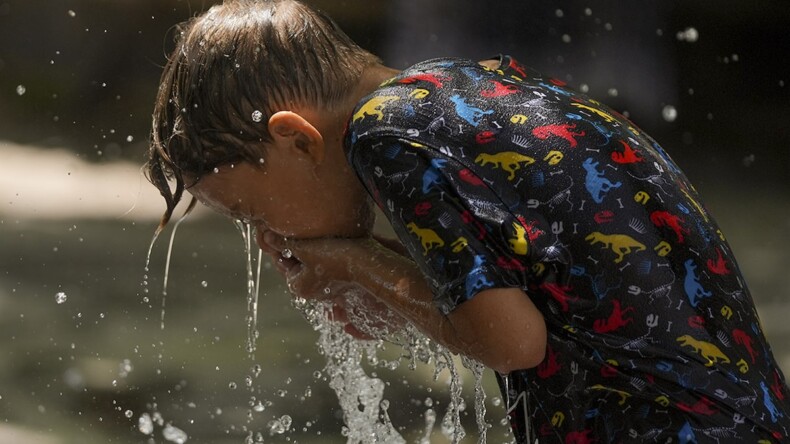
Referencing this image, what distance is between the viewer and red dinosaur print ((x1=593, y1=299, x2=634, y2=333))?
119 centimetres

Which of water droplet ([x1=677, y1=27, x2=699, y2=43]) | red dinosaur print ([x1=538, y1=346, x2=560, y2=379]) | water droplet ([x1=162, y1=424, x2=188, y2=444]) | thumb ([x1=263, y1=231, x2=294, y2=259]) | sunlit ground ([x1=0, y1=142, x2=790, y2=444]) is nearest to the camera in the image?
red dinosaur print ([x1=538, y1=346, x2=560, y2=379])

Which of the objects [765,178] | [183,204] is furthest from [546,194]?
[765,178]

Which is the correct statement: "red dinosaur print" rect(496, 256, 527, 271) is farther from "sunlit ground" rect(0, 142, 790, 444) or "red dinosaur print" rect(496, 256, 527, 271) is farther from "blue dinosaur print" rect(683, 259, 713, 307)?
"sunlit ground" rect(0, 142, 790, 444)

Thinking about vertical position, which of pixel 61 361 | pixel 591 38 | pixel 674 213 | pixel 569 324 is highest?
pixel 674 213

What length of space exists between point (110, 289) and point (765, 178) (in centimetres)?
207

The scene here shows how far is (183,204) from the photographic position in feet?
11.5

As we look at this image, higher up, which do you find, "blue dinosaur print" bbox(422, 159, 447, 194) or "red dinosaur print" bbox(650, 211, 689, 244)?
"blue dinosaur print" bbox(422, 159, 447, 194)

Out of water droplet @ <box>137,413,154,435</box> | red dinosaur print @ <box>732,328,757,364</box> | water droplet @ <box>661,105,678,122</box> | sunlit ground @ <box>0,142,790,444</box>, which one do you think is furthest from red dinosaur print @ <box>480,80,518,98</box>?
water droplet @ <box>661,105,678,122</box>

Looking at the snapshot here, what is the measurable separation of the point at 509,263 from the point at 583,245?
82mm

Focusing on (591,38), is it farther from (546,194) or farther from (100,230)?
(546,194)

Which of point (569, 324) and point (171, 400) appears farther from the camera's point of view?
point (171, 400)

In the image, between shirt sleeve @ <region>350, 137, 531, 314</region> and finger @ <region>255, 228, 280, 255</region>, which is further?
finger @ <region>255, 228, 280, 255</region>

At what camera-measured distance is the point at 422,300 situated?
1.24 metres

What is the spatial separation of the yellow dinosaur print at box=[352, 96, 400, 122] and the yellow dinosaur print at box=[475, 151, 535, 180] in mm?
107
